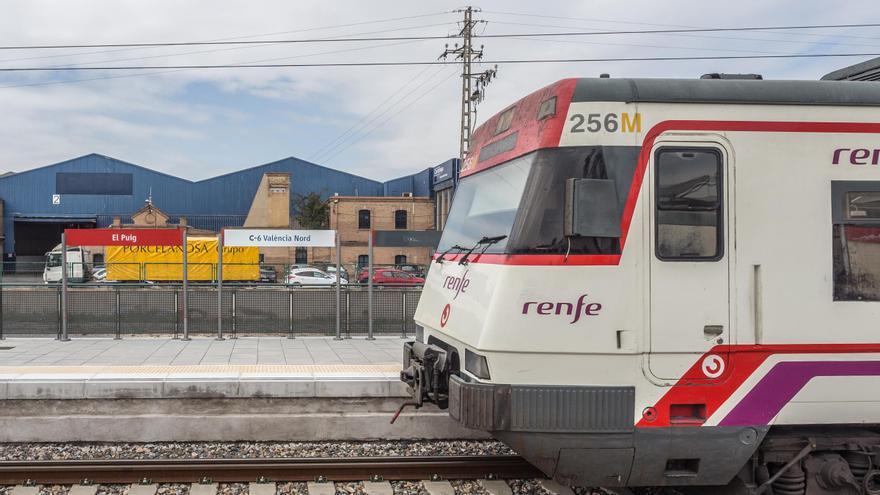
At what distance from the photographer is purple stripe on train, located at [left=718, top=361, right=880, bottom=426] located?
4508 mm

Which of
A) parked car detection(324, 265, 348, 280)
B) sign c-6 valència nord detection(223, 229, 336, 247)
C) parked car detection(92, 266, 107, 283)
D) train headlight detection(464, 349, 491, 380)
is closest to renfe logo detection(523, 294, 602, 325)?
train headlight detection(464, 349, 491, 380)

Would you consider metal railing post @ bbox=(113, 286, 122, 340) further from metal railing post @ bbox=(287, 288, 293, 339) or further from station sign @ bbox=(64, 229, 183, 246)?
metal railing post @ bbox=(287, 288, 293, 339)

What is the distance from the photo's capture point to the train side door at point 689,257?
446 cm

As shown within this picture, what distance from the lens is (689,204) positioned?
4566 mm

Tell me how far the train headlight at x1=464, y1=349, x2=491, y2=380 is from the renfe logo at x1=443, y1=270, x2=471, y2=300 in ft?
1.61

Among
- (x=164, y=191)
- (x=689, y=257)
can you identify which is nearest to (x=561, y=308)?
(x=689, y=257)

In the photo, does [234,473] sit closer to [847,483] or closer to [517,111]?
[517,111]

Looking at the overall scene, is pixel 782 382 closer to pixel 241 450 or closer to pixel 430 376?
pixel 430 376

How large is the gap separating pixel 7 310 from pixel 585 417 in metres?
12.8

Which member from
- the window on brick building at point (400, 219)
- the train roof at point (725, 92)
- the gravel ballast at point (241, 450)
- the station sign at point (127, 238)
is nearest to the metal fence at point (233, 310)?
the station sign at point (127, 238)

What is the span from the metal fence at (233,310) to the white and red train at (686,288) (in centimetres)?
963

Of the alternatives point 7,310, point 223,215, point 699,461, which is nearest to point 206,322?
point 7,310

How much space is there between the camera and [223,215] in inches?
2475

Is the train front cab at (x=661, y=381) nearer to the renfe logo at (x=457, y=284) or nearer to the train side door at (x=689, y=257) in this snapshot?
the train side door at (x=689, y=257)
